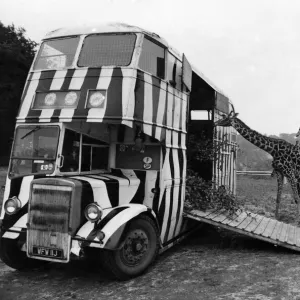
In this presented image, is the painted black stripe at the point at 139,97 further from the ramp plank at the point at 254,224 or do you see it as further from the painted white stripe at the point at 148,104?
the ramp plank at the point at 254,224

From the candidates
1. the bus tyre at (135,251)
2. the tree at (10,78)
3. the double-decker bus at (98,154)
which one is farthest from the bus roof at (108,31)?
the tree at (10,78)

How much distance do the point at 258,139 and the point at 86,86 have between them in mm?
5787

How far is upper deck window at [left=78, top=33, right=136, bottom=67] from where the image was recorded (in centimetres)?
588

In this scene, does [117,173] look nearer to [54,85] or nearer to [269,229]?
[54,85]

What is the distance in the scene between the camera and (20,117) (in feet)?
19.4

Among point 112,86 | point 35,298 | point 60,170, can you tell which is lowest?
point 35,298

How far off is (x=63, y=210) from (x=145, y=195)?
1582 millimetres

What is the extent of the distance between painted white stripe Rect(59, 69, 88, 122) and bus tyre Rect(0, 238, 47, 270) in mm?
1952

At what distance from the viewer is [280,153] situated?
9.84m

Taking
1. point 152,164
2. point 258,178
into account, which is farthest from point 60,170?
point 258,178

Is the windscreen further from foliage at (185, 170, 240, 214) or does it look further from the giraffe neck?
the giraffe neck

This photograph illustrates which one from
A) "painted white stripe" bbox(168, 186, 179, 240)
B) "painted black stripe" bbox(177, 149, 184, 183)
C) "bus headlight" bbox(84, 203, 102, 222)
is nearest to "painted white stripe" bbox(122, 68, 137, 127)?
"bus headlight" bbox(84, 203, 102, 222)

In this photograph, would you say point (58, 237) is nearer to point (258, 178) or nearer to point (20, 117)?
point (20, 117)

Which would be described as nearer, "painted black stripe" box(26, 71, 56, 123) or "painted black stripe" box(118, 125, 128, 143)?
"painted black stripe" box(26, 71, 56, 123)
